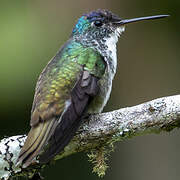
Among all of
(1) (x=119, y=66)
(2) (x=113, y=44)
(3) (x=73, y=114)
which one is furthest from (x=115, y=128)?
(1) (x=119, y=66)

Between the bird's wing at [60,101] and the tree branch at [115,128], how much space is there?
14 cm

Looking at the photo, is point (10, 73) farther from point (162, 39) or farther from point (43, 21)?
point (162, 39)

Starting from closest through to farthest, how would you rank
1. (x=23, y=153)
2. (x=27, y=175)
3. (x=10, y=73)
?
(x=23, y=153)
(x=27, y=175)
(x=10, y=73)

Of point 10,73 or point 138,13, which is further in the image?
point 138,13

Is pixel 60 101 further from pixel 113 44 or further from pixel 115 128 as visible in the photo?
pixel 113 44

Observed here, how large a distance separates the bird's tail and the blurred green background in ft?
10.7

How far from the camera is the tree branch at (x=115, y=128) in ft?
12.2

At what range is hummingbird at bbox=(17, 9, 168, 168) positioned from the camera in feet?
12.1

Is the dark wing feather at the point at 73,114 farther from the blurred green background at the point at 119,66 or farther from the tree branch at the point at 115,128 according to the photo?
the blurred green background at the point at 119,66

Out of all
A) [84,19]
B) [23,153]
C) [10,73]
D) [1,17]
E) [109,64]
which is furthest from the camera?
[1,17]

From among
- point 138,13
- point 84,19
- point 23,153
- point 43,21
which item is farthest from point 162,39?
point 23,153

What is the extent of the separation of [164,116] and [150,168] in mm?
3505

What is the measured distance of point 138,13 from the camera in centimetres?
753

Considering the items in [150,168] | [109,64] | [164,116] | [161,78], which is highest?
[109,64]
